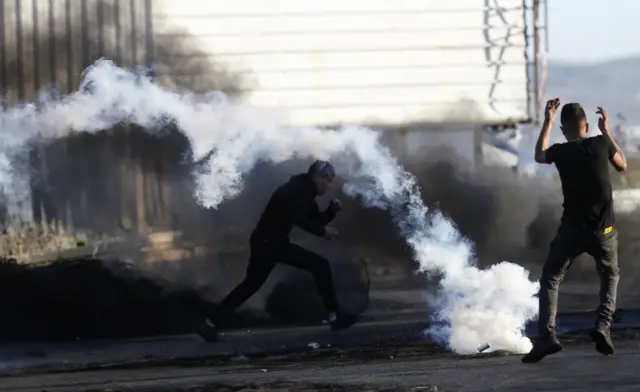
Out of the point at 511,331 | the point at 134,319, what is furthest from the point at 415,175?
the point at 134,319

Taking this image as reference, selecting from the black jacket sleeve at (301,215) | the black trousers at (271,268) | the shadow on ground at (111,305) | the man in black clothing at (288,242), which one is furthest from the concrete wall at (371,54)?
the shadow on ground at (111,305)

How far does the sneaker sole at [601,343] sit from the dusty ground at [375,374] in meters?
0.09

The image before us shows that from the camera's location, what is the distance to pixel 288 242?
28.0 ft

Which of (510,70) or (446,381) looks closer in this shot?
(446,381)

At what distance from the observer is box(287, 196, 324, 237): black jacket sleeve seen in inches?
325

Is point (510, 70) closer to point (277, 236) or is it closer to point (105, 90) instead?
point (277, 236)

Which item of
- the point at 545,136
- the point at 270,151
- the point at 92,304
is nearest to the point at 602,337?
the point at 545,136

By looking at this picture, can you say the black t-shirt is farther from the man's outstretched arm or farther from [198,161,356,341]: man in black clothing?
[198,161,356,341]: man in black clothing

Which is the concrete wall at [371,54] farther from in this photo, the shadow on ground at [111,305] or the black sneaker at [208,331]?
the black sneaker at [208,331]

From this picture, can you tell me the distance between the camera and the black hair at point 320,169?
27.8 feet

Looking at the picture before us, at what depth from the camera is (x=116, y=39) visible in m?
8.48

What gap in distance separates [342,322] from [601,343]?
2396 mm

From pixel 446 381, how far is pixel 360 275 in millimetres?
2416

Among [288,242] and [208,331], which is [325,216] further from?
[208,331]
